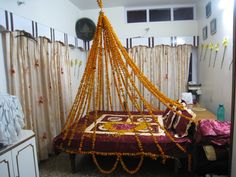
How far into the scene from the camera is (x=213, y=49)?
3.13m

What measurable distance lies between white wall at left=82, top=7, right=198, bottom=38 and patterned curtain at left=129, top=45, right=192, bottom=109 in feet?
1.12

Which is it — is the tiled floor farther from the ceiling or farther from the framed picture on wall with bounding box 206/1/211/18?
the ceiling

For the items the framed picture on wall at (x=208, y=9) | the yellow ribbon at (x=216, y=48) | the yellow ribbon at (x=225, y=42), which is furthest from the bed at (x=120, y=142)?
the framed picture on wall at (x=208, y=9)

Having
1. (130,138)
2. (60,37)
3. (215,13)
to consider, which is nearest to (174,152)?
(130,138)

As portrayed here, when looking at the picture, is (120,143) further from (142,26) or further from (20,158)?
(142,26)

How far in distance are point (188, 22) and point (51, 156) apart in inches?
156

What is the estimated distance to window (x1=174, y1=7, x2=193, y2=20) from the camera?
427 cm

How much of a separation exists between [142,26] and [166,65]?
1.08m

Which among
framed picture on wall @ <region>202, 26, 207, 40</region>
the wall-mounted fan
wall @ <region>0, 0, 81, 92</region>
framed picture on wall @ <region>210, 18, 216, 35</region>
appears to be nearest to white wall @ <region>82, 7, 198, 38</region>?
the wall-mounted fan

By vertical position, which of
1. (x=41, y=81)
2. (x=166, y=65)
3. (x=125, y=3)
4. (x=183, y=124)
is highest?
(x=125, y=3)

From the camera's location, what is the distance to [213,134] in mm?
1983

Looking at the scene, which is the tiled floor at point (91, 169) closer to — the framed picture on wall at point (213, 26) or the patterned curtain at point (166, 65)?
the patterned curtain at point (166, 65)

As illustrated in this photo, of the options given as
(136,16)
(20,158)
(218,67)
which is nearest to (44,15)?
(136,16)

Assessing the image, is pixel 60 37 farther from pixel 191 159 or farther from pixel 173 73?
pixel 191 159
